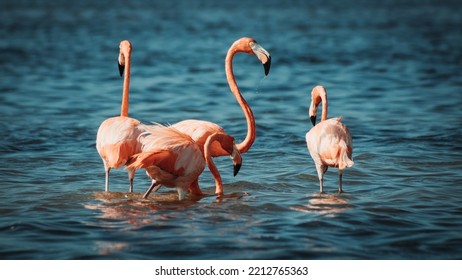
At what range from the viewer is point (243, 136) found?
10477 mm

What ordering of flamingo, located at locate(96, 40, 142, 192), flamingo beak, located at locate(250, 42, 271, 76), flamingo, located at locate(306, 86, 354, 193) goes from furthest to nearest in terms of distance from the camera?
flamingo beak, located at locate(250, 42, 271, 76) → flamingo, located at locate(306, 86, 354, 193) → flamingo, located at locate(96, 40, 142, 192)

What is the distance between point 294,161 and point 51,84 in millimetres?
7888

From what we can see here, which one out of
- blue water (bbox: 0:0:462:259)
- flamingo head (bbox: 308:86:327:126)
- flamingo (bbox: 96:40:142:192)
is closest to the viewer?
blue water (bbox: 0:0:462:259)

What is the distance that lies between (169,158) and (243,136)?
387 cm

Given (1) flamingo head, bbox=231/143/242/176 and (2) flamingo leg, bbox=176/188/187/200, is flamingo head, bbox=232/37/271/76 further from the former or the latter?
(2) flamingo leg, bbox=176/188/187/200

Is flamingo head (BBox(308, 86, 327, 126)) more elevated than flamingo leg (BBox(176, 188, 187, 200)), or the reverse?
flamingo head (BBox(308, 86, 327, 126))

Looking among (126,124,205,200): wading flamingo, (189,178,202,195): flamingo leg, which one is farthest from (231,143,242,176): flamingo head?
(189,178,202,195): flamingo leg

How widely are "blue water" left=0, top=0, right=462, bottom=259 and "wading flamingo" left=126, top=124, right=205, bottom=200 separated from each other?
24cm

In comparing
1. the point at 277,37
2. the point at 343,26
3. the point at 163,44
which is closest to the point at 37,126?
the point at 163,44

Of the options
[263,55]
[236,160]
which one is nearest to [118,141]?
[236,160]

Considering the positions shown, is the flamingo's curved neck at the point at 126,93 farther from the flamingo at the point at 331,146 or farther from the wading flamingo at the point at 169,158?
the flamingo at the point at 331,146

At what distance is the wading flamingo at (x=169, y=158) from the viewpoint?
6.62 metres

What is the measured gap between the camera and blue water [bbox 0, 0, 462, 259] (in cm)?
591

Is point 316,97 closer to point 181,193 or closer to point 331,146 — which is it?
point 331,146
